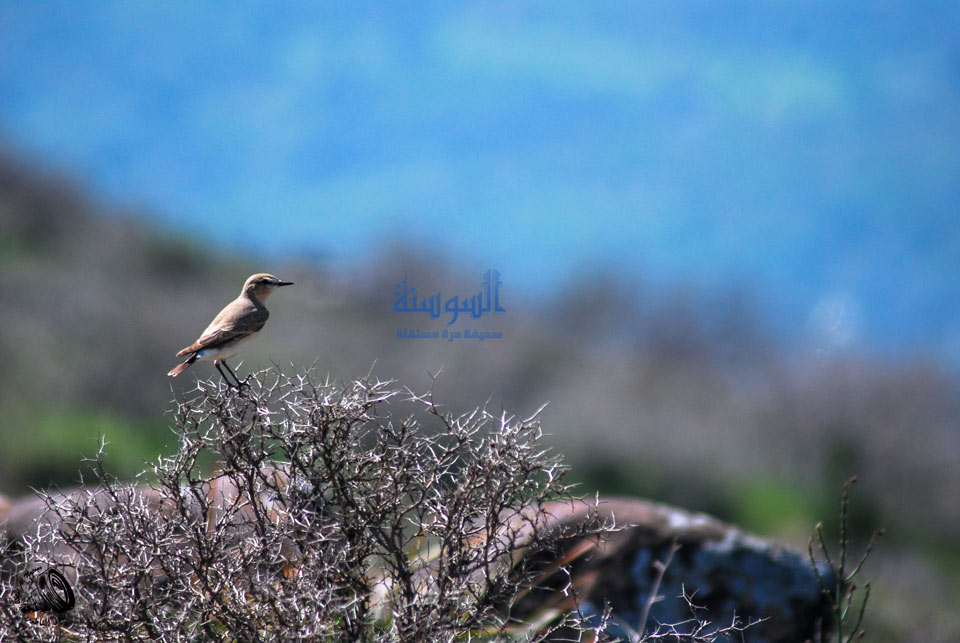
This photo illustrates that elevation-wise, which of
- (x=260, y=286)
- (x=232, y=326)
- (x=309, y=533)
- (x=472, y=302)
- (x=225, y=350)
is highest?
(x=260, y=286)

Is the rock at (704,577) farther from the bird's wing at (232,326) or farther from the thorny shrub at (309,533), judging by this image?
the bird's wing at (232,326)

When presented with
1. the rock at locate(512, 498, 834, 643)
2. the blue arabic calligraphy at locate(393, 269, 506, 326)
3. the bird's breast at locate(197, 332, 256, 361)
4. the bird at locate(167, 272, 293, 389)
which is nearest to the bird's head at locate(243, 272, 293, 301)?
the bird at locate(167, 272, 293, 389)

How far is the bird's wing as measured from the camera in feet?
14.1

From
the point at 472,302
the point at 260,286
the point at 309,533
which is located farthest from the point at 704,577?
the point at 472,302

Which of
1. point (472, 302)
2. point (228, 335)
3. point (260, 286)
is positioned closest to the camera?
point (228, 335)

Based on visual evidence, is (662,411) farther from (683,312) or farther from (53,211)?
(53,211)

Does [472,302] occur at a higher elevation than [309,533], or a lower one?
lower

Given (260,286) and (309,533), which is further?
(260,286)

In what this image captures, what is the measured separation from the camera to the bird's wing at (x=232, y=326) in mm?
4297

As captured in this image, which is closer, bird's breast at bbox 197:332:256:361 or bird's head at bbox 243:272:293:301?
bird's breast at bbox 197:332:256:361

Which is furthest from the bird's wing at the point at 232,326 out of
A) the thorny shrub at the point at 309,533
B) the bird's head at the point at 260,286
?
the thorny shrub at the point at 309,533

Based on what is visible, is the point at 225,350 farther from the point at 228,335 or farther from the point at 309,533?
the point at 309,533

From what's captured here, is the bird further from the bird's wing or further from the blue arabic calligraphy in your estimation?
the blue arabic calligraphy

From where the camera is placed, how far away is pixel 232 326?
14.3 feet
